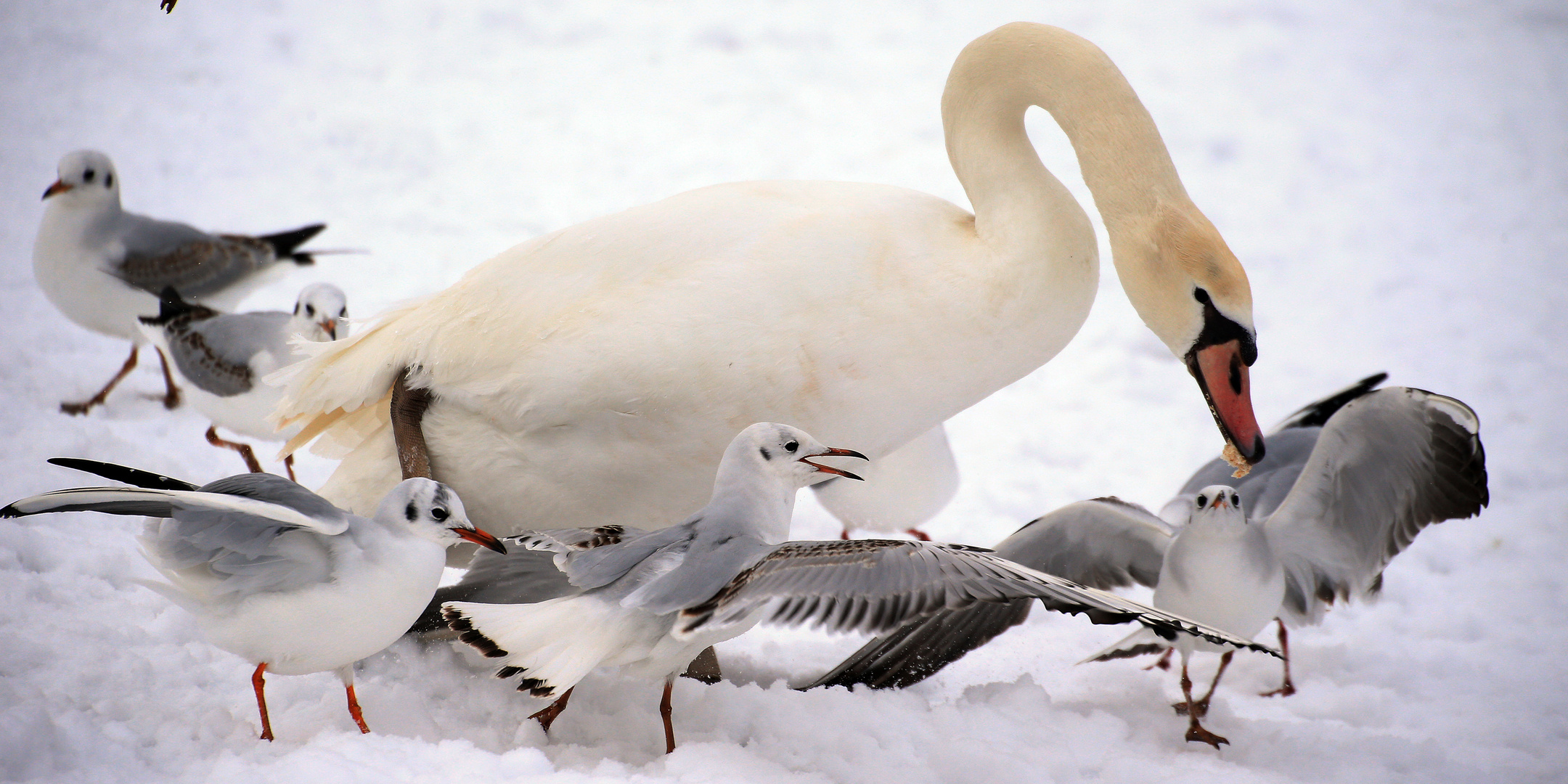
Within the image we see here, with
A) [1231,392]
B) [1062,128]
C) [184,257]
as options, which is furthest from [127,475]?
[184,257]

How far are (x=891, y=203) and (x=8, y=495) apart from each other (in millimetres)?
2366

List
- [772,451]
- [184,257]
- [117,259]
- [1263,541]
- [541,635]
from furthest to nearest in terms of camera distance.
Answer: [184,257] → [117,259] → [1263,541] → [772,451] → [541,635]

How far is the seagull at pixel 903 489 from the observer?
12.3ft

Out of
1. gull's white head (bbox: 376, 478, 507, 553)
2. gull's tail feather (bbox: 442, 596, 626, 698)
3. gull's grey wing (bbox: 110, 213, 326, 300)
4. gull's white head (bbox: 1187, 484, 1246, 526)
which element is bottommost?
gull's tail feather (bbox: 442, 596, 626, 698)

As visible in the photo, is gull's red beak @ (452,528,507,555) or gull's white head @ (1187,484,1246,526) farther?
gull's white head @ (1187,484,1246,526)

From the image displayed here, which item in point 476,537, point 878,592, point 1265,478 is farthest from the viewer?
point 1265,478

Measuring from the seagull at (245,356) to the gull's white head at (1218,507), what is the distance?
8.06 feet

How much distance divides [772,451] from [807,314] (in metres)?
0.31

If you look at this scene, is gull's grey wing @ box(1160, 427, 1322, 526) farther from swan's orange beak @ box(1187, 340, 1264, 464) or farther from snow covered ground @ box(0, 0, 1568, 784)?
swan's orange beak @ box(1187, 340, 1264, 464)

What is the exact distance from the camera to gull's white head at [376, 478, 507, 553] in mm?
2244

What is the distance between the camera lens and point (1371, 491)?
2973 mm

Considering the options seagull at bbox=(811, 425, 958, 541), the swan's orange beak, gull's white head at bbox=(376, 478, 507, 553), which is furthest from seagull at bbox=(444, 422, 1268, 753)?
seagull at bbox=(811, 425, 958, 541)

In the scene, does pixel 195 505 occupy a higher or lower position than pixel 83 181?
lower

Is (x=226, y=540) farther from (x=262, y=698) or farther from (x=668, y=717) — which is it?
(x=668, y=717)
